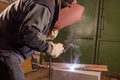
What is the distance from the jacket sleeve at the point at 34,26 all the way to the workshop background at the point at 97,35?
3.04m

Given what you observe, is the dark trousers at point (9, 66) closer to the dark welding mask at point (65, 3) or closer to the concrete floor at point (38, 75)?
the dark welding mask at point (65, 3)

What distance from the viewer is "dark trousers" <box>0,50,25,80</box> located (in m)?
1.51

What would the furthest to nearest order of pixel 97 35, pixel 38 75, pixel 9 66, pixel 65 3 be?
pixel 97 35 → pixel 38 75 → pixel 65 3 → pixel 9 66

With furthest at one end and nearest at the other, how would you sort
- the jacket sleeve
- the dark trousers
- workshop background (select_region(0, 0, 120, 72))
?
workshop background (select_region(0, 0, 120, 72)), the dark trousers, the jacket sleeve

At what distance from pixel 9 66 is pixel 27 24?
32 centimetres

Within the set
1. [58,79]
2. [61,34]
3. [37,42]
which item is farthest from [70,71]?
[61,34]

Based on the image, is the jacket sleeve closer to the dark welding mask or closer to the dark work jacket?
the dark work jacket

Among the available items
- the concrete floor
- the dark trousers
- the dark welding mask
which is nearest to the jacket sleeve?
the dark trousers

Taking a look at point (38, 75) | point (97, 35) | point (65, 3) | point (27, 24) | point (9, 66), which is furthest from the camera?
point (97, 35)

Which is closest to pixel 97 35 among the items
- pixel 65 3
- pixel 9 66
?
pixel 65 3

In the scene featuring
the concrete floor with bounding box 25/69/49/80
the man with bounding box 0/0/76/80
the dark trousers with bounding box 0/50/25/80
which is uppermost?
the man with bounding box 0/0/76/80

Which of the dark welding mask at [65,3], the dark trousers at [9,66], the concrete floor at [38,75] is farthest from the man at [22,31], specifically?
the concrete floor at [38,75]

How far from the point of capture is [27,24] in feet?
4.58

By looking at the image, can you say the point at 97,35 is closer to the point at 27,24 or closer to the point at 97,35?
the point at 97,35
